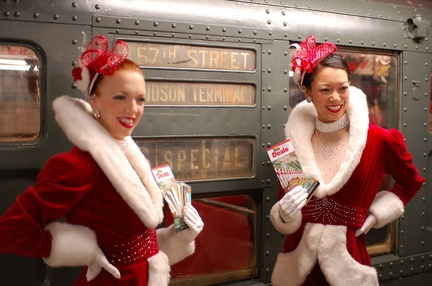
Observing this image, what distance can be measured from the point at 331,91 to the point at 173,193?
3.29ft

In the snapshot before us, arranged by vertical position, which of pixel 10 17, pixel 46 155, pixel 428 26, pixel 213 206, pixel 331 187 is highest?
pixel 428 26

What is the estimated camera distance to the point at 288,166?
2377 millimetres

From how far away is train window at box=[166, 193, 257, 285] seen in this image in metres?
2.87

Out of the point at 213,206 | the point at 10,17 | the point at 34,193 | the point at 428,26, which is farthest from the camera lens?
the point at 428,26

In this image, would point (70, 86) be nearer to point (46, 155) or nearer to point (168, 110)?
point (46, 155)

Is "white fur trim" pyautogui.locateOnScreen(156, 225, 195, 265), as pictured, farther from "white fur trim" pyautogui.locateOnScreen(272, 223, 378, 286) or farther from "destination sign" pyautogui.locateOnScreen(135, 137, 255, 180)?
"white fur trim" pyautogui.locateOnScreen(272, 223, 378, 286)

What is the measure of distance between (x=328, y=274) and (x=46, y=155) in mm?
1510

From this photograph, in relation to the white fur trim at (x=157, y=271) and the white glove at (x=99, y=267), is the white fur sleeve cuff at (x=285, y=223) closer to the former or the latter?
the white fur trim at (x=157, y=271)

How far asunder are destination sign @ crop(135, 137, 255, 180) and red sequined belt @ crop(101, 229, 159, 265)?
2.20ft

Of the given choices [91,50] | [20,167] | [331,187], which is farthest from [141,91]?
[331,187]

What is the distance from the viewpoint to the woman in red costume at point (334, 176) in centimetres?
243

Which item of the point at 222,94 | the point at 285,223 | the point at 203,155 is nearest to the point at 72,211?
the point at 203,155

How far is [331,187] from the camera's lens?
7.91 feet

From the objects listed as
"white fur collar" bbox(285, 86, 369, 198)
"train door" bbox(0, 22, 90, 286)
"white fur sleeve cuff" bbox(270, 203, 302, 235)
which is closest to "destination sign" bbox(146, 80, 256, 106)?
"white fur collar" bbox(285, 86, 369, 198)
